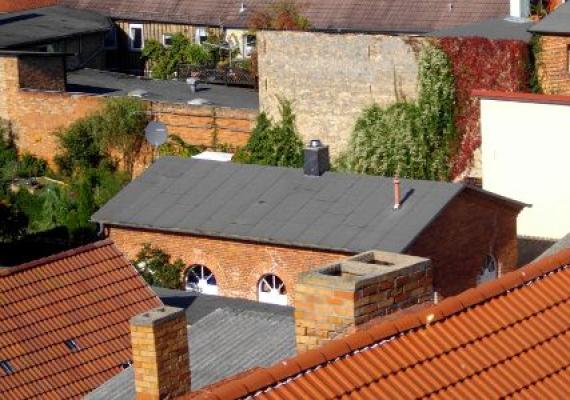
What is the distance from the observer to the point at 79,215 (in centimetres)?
3462

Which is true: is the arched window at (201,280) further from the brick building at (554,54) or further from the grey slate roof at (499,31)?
the grey slate roof at (499,31)

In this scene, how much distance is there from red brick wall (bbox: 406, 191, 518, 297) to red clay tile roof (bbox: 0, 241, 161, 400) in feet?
26.8

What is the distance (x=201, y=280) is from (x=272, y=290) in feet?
5.15

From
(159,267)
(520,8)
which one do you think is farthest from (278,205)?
(520,8)

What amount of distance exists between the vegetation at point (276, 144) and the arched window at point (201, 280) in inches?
310

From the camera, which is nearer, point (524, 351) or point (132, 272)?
point (524, 351)

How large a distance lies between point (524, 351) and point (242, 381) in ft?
7.39

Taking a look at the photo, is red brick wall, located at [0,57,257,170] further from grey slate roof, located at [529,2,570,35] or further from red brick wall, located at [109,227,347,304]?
red brick wall, located at [109,227,347,304]

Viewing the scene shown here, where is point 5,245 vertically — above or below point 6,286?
below

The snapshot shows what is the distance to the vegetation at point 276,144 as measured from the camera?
37.0 m

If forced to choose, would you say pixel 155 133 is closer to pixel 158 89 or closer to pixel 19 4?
pixel 158 89

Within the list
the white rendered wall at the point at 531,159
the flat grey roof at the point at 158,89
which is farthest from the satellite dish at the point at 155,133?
the white rendered wall at the point at 531,159

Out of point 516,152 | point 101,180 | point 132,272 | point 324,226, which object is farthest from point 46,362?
point 101,180

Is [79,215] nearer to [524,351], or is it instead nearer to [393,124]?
[393,124]
